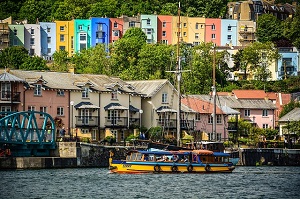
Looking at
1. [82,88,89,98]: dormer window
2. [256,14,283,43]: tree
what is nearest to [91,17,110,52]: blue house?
[256,14,283,43]: tree

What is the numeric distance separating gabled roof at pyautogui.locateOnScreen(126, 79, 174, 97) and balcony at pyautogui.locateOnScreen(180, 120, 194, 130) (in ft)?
15.1

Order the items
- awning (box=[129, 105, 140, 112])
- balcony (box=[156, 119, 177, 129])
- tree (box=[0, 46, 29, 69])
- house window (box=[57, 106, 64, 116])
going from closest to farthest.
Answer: house window (box=[57, 106, 64, 116])
awning (box=[129, 105, 140, 112])
balcony (box=[156, 119, 177, 129])
tree (box=[0, 46, 29, 69])

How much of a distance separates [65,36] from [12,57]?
2709 cm

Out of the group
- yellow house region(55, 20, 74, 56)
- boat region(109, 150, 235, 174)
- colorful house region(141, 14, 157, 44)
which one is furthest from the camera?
colorful house region(141, 14, 157, 44)

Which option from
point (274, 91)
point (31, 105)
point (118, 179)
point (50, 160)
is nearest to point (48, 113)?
point (31, 105)

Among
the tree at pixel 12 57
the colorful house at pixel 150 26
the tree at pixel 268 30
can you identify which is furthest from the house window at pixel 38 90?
the tree at pixel 268 30

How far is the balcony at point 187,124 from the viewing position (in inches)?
4806

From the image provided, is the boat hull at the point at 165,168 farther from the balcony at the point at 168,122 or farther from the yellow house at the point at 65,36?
the yellow house at the point at 65,36

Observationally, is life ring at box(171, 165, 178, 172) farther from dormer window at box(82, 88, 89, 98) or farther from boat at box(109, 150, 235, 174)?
dormer window at box(82, 88, 89, 98)

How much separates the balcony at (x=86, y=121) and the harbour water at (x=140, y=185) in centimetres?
1491

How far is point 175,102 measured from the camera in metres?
126

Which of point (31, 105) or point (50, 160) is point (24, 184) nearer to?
point (50, 160)

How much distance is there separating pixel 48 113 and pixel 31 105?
2326 millimetres

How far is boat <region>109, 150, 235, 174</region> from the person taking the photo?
3698 inches
